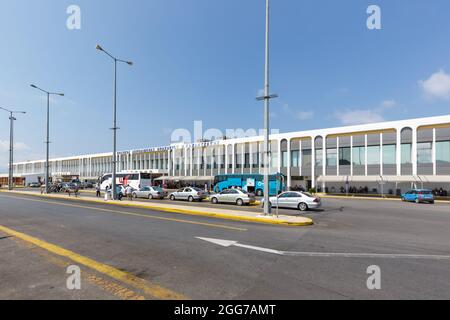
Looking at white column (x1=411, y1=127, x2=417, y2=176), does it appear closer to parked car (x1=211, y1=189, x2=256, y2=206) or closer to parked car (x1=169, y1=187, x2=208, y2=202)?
parked car (x1=211, y1=189, x2=256, y2=206)

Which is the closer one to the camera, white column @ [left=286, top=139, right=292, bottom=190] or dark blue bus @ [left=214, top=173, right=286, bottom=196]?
dark blue bus @ [left=214, top=173, right=286, bottom=196]

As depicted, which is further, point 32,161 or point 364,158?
point 32,161

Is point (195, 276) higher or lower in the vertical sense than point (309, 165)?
lower

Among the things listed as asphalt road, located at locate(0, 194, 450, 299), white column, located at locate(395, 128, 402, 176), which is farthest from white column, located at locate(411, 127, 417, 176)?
asphalt road, located at locate(0, 194, 450, 299)

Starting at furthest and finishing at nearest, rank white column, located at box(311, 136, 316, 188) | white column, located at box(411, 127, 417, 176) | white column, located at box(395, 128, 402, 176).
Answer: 1. white column, located at box(311, 136, 316, 188)
2. white column, located at box(395, 128, 402, 176)
3. white column, located at box(411, 127, 417, 176)

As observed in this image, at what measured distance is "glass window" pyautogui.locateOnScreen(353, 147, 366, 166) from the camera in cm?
3444

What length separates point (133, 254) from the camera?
604 centimetres

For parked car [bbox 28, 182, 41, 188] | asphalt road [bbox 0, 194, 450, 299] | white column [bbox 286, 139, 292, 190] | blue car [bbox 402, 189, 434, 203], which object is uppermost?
white column [bbox 286, 139, 292, 190]

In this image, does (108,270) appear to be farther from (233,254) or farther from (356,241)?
(356,241)

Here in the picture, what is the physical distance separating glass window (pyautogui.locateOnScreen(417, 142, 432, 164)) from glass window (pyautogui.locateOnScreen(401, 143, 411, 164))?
0.93 meters

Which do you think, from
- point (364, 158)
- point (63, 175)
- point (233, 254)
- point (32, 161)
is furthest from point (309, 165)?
point (32, 161)

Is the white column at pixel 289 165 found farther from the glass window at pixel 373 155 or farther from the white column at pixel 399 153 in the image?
the white column at pixel 399 153
